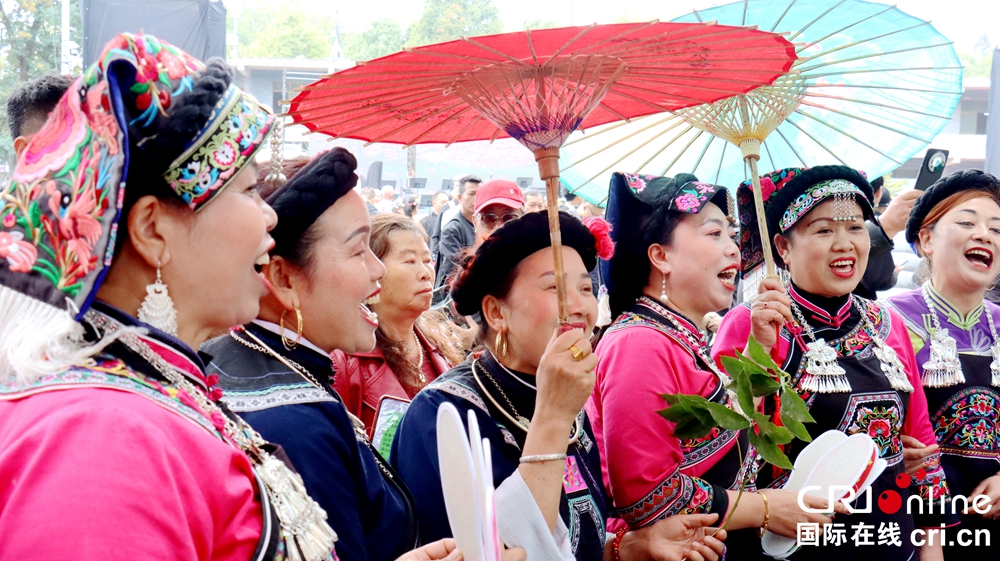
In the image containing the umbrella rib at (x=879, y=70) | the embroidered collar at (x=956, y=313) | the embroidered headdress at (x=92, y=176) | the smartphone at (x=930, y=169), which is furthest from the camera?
the smartphone at (x=930, y=169)

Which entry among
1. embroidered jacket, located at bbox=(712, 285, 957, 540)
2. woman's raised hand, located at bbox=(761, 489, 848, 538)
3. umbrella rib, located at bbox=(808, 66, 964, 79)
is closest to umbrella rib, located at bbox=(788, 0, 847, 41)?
umbrella rib, located at bbox=(808, 66, 964, 79)

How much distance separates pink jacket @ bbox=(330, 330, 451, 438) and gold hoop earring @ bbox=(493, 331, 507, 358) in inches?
39.6

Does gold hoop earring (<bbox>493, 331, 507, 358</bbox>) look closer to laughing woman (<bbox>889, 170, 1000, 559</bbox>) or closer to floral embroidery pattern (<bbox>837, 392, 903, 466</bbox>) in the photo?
floral embroidery pattern (<bbox>837, 392, 903, 466</bbox>)

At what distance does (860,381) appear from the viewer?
309 cm

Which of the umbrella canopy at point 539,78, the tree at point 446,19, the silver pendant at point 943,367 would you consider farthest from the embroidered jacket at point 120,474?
the tree at point 446,19

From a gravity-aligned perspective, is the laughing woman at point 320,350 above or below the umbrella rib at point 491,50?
below

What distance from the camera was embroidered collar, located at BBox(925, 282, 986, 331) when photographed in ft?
12.1

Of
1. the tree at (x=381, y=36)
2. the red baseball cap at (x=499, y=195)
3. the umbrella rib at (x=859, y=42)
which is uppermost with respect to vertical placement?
the tree at (x=381, y=36)

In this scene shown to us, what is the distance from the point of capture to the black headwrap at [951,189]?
3.79 meters

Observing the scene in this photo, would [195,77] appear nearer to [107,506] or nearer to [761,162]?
[107,506]

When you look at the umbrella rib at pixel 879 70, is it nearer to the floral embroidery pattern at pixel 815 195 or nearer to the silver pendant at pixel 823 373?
the floral embroidery pattern at pixel 815 195

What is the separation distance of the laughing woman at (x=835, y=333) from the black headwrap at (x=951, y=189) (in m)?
0.76

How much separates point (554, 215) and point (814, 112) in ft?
6.21

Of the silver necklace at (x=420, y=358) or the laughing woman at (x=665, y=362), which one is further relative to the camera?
the silver necklace at (x=420, y=358)
